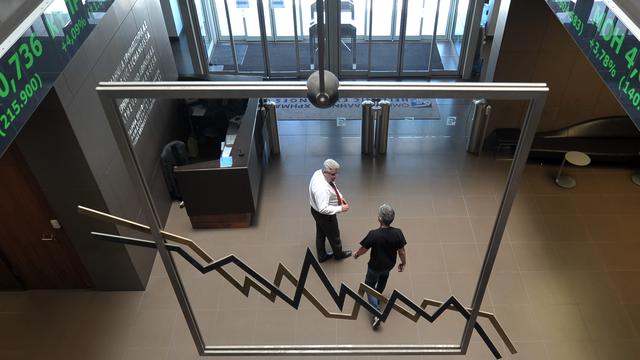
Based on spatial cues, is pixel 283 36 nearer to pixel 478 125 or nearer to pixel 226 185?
pixel 478 125

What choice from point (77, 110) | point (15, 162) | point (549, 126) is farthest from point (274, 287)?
point (549, 126)

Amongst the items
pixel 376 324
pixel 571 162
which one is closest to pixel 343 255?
pixel 376 324

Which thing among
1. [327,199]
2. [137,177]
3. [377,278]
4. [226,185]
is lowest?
[377,278]

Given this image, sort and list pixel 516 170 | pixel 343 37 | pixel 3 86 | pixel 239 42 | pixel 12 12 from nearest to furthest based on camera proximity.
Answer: pixel 516 170 → pixel 3 86 → pixel 12 12 → pixel 343 37 → pixel 239 42

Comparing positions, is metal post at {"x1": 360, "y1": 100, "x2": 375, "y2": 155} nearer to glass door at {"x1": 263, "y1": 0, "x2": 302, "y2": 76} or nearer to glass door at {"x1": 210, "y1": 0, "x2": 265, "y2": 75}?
glass door at {"x1": 263, "y1": 0, "x2": 302, "y2": 76}

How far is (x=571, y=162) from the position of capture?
7113mm

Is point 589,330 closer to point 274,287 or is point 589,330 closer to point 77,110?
point 274,287

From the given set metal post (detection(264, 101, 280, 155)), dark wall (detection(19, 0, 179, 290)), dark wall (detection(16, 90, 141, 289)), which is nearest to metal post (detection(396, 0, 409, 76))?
metal post (detection(264, 101, 280, 155))

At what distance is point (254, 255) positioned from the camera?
6500 millimetres

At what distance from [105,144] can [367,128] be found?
12.5ft

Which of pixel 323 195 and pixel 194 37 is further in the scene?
pixel 194 37

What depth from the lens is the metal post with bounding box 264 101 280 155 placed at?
25.2 feet

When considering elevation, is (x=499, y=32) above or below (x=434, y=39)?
above

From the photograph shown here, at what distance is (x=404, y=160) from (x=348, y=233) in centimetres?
177
